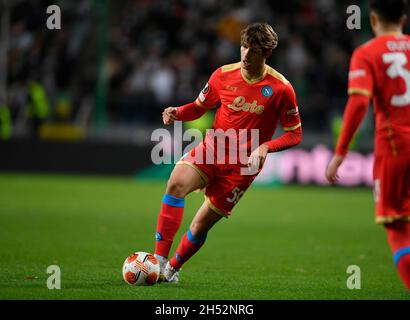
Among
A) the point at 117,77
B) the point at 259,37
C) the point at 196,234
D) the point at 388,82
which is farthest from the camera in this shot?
the point at 117,77

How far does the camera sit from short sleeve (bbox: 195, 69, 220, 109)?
7.23 meters

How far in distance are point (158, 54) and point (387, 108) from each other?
50.0 feet

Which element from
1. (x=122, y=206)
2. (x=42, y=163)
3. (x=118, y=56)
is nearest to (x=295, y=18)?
(x=118, y=56)

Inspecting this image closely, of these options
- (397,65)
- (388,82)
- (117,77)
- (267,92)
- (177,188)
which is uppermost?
(117,77)

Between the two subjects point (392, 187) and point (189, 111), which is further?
point (189, 111)

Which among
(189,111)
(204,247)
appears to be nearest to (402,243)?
(189,111)

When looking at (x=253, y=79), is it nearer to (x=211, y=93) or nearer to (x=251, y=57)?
(x=251, y=57)

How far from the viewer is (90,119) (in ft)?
61.3

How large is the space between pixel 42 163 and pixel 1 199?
4709mm

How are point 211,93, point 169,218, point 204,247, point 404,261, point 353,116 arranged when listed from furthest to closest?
point 204,247 → point 211,93 → point 169,218 → point 404,261 → point 353,116

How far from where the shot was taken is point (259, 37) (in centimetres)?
670

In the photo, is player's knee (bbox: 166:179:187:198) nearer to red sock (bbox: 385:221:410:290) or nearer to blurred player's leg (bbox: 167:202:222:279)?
blurred player's leg (bbox: 167:202:222:279)

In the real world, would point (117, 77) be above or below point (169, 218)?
above
